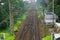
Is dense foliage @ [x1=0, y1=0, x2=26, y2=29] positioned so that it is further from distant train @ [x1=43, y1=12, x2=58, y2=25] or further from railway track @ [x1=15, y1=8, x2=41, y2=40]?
distant train @ [x1=43, y1=12, x2=58, y2=25]

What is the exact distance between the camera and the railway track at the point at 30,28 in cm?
339

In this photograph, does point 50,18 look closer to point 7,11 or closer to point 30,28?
point 30,28

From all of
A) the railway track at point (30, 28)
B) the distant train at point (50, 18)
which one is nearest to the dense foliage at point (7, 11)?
the railway track at point (30, 28)

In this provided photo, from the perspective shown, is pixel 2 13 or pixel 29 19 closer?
pixel 2 13

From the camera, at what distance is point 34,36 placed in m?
3.40

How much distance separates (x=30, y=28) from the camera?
370cm

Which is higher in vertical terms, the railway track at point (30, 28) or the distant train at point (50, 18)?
the distant train at point (50, 18)

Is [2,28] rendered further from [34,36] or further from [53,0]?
[53,0]

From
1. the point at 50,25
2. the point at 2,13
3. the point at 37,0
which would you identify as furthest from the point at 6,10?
the point at 50,25

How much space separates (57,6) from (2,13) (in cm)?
110

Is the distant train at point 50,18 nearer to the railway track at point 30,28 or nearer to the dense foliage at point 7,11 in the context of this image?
the railway track at point 30,28

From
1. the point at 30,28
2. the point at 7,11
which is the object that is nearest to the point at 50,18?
the point at 30,28

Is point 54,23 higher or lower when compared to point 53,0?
lower

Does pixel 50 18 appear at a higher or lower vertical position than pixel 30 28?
higher
